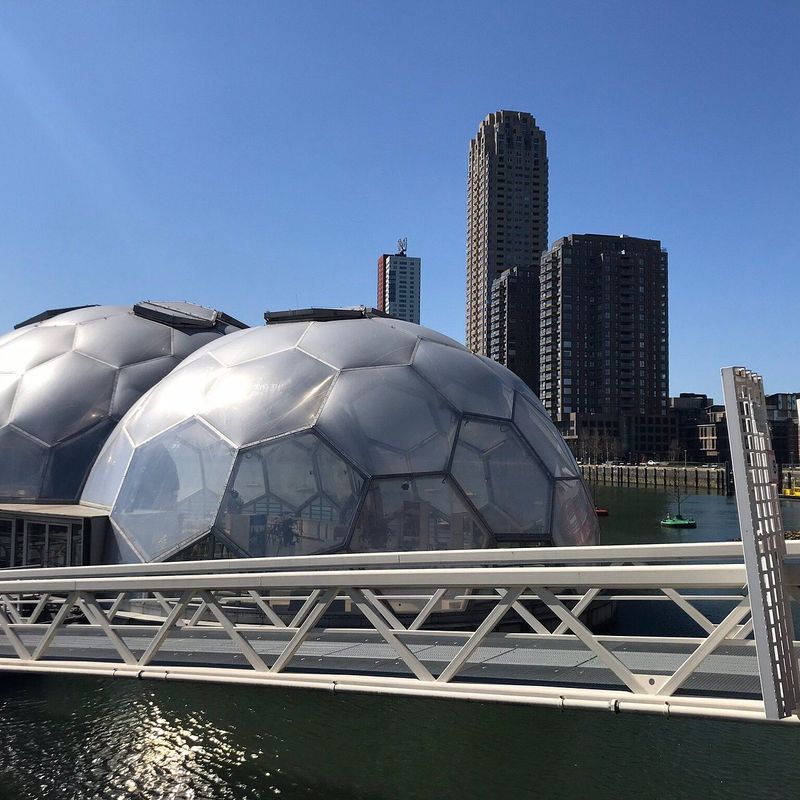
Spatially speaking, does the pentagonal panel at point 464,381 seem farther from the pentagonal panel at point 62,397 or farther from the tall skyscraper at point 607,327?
the tall skyscraper at point 607,327

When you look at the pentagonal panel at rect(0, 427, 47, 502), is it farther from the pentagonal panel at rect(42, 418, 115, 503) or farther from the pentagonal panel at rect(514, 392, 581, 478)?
the pentagonal panel at rect(514, 392, 581, 478)

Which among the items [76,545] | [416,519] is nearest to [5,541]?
[76,545]

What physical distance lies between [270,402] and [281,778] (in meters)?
8.06

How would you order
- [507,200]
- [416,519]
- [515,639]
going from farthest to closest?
[507,200] < [416,519] < [515,639]

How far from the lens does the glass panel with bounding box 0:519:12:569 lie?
19234 mm

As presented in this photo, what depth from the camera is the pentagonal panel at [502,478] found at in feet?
51.5

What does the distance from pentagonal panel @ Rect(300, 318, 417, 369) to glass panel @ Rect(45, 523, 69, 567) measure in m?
6.95

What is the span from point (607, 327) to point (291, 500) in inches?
4888

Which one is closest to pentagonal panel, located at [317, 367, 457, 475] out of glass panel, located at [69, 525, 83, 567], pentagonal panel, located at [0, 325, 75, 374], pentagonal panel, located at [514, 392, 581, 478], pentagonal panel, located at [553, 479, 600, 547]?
pentagonal panel, located at [514, 392, 581, 478]

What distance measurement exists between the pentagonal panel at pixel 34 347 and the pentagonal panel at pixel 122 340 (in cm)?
43

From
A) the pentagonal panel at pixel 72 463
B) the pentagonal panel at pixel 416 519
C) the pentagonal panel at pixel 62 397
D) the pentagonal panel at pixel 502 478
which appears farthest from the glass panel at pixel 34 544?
the pentagonal panel at pixel 502 478

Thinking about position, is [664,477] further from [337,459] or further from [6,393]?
[337,459]

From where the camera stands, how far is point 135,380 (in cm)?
2323

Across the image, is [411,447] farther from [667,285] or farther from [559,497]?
[667,285]
